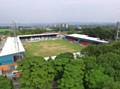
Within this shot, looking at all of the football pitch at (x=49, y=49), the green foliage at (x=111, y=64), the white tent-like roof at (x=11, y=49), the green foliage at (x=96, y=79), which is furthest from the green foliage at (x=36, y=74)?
the football pitch at (x=49, y=49)

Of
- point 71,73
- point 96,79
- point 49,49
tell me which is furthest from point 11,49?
point 96,79

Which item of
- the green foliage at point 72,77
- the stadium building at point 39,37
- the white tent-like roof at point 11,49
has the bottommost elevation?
the stadium building at point 39,37

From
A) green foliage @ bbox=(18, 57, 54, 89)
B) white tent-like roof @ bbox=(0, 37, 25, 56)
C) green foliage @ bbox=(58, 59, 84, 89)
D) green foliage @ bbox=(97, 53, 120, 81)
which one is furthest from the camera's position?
white tent-like roof @ bbox=(0, 37, 25, 56)

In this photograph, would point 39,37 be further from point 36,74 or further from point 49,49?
point 36,74

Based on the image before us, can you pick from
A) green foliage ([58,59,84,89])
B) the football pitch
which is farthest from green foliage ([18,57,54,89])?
the football pitch

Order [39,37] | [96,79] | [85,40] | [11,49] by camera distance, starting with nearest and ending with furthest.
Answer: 1. [96,79]
2. [11,49]
3. [85,40]
4. [39,37]

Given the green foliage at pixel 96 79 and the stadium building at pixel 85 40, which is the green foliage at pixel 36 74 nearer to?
the green foliage at pixel 96 79

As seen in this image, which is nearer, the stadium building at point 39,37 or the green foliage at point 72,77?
the green foliage at point 72,77

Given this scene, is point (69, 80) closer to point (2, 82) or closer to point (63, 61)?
point (63, 61)

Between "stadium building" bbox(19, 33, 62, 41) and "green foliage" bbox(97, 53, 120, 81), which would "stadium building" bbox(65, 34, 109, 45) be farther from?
"green foliage" bbox(97, 53, 120, 81)

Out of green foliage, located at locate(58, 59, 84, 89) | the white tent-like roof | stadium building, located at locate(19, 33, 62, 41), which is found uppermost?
green foliage, located at locate(58, 59, 84, 89)

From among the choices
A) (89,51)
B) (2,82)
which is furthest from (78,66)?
(89,51)

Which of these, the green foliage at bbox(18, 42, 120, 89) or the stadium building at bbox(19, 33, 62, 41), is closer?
the green foliage at bbox(18, 42, 120, 89)
